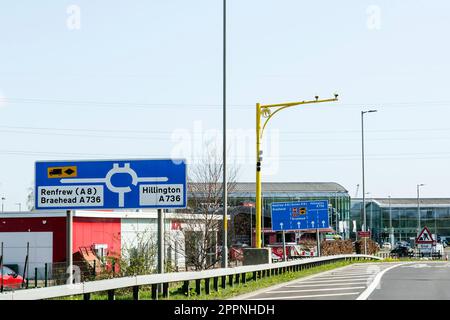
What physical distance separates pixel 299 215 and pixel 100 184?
2775 centimetres

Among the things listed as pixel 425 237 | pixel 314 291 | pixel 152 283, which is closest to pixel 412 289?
pixel 314 291

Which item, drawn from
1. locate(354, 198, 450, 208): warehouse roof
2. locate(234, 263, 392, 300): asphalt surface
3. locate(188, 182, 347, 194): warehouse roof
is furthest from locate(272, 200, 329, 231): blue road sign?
locate(354, 198, 450, 208): warehouse roof

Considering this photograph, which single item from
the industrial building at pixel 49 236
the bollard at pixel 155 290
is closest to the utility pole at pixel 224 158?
the bollard at pixel 155 290

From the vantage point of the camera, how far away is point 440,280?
25.8 m

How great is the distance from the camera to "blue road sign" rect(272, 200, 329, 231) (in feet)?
156

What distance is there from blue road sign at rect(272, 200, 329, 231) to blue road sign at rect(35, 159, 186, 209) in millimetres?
25665

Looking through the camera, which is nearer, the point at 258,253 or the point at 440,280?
the point at 440,280

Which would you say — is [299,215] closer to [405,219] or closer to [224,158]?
[224,158]

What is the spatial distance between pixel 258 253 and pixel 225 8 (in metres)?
9.19

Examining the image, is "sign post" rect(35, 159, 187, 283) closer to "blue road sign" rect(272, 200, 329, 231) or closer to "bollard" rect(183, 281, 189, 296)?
"bollard" rect(183, 281, 189, 296)

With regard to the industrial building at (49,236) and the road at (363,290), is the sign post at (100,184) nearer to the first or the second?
the road at (363,290)

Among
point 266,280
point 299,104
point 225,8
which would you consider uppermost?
point 225,8
